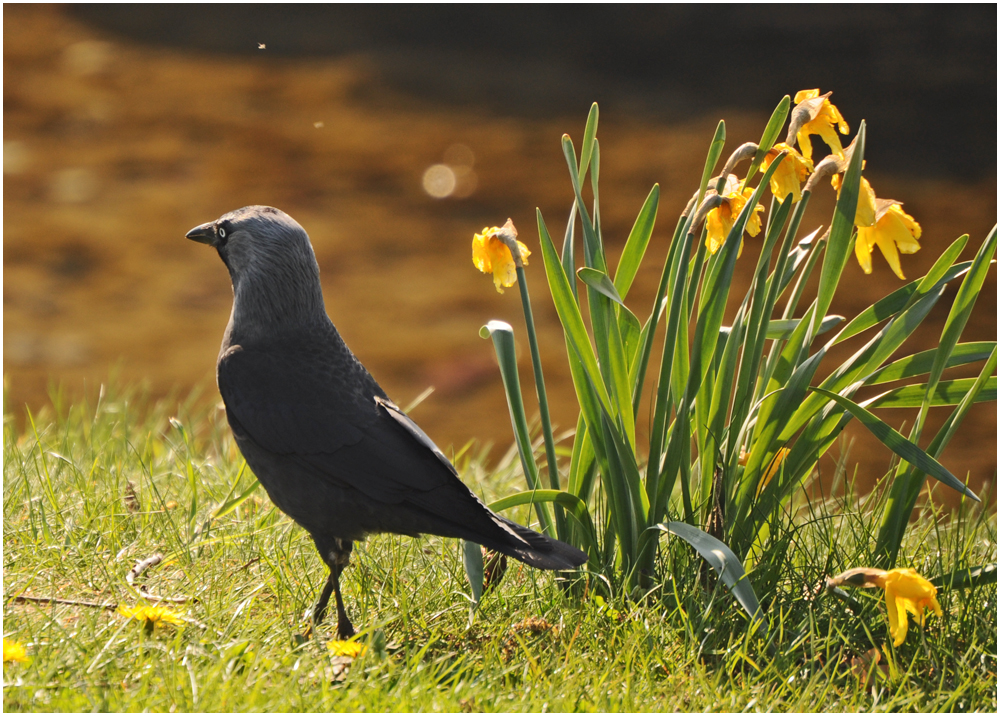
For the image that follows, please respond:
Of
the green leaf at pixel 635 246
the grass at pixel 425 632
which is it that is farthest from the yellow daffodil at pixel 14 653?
the green leaf at pixel 635 246

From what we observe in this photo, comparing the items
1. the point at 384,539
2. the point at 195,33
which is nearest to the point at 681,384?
the point at 384,539

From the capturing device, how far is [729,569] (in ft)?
5.68

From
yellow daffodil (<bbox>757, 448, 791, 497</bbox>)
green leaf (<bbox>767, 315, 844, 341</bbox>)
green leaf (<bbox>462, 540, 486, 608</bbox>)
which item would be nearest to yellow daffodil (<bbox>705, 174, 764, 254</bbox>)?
green leaf (<bbox>767, 315, 844, 341</bbox>)

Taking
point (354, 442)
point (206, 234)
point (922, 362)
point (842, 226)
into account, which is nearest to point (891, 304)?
point (922, 362)

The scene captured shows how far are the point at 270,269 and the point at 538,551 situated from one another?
32.8 inches

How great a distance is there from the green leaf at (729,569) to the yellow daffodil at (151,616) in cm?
98

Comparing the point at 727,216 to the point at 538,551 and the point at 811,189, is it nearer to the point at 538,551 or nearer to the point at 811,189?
the point at 811,189

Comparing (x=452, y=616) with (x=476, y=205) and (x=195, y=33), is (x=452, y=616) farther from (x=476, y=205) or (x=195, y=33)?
(x=195, y=33)

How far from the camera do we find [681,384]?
6.52 feet

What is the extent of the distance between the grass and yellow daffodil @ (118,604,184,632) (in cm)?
3

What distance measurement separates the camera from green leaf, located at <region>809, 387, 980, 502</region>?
171 cm

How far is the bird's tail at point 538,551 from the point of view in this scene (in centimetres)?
169

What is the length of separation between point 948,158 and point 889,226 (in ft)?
23.1

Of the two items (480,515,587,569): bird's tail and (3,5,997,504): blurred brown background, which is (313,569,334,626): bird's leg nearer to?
(480,515,587,569): bird's tail
